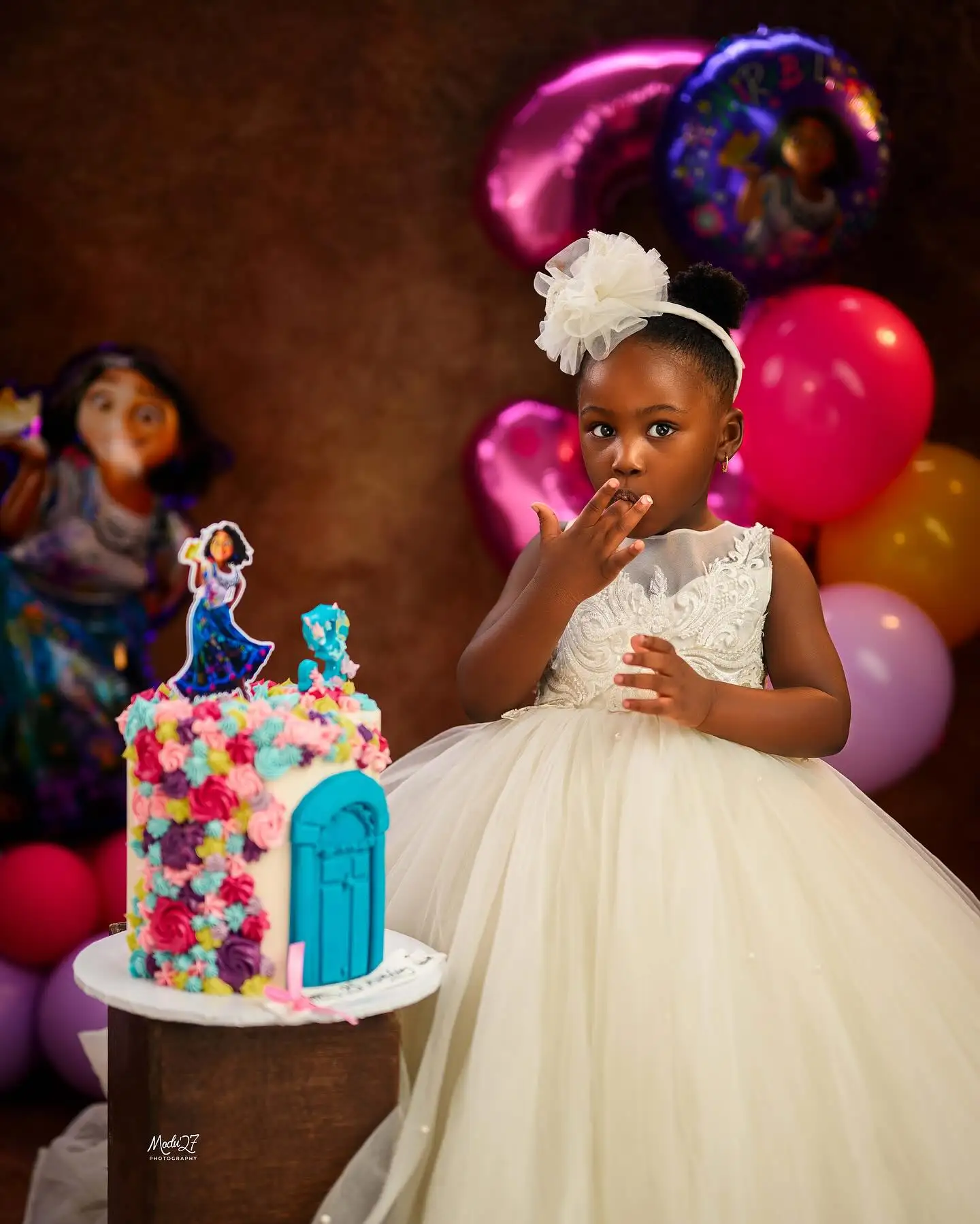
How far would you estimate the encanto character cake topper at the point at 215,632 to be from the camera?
1.67 meters

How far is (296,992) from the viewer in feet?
4.93

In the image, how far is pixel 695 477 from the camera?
199 cm

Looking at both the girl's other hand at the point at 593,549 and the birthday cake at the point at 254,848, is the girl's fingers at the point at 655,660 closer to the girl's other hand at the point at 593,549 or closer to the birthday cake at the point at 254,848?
the girl's other hand at the point at 593,549

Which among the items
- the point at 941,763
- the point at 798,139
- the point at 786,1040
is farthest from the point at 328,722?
the point at 941,763

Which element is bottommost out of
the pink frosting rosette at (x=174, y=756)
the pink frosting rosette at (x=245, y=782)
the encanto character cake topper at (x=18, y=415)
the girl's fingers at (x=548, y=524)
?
the pink frosting rosette at (x=245, y=782)

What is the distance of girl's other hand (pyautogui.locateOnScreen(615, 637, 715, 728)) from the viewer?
1700 millimetres

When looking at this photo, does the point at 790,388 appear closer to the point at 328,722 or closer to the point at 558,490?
the point at 558,490

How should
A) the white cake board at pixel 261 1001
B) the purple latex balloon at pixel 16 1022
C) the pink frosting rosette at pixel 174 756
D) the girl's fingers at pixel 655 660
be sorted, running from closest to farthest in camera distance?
the white cake board at pixel 261 1001
the pink frosting rosette at pixel 174 756
the girl's fingers at pixel 655 660
the purple latex balloon at pixel 16 1022

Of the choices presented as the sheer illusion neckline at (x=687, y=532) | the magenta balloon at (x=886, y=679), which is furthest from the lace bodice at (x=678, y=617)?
the magenta balloon at (x=886, y=679)

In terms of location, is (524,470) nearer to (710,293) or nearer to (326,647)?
(710,293)

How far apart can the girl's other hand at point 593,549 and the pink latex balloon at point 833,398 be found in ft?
4.40

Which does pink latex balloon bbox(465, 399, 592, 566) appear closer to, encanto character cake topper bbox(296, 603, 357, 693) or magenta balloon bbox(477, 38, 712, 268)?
magenta balloon bbox(477, 38, 712, 268)

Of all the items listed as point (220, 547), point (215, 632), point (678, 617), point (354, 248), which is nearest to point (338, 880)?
point (215, 632)

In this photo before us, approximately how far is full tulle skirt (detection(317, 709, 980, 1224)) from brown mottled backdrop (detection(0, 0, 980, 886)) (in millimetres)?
2103
